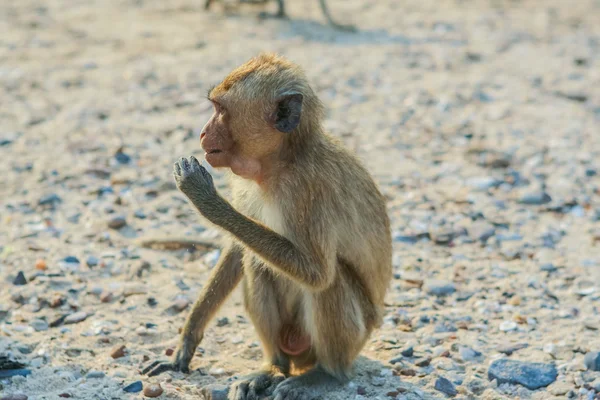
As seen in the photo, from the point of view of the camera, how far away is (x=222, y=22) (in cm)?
1065

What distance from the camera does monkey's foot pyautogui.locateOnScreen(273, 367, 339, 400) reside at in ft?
14.4

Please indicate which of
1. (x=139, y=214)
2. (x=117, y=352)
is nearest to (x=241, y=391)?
(x=117, y=352)

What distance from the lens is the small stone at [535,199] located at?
6.77 metres

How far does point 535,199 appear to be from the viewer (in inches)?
267

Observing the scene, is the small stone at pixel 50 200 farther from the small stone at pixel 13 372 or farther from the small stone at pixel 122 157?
the small stone at pixel 13 372

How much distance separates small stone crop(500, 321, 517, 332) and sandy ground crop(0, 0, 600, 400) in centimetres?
3

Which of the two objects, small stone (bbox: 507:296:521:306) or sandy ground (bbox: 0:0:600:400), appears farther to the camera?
small stone (bbox: 507:296:521:306)

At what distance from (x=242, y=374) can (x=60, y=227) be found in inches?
82.6

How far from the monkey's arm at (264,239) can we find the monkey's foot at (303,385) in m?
0.55

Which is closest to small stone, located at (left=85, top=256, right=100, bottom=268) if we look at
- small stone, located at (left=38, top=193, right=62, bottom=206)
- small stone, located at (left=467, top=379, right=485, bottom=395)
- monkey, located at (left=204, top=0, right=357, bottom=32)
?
small stone, located at (left=38, top=193, right=62, bottom=206)

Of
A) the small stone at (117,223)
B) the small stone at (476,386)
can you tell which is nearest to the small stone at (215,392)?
the small stone at (476,386)

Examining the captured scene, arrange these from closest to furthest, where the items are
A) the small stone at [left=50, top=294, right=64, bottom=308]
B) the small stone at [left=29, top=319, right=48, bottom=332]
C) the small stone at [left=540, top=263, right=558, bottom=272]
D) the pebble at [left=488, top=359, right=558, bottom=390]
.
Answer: the pebble at [left=488, top=359, right=558, bottom=390], the small stone at [left=29, top=319, right=48, bottom=332], the small stone at [left=50, top=294, right=64, bottom=308], the small stone at [left=540, top=263, right=558, bottom=272]

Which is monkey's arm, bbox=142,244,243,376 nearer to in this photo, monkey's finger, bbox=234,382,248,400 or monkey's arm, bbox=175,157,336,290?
monkey's finger, bbox=234,382,248,400

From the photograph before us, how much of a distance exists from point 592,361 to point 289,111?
206cm
